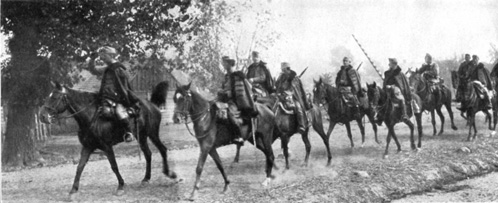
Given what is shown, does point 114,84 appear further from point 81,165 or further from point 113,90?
point 81,165

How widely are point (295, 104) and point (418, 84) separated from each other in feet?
22.6

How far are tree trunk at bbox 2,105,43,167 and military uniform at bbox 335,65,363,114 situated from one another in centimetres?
919

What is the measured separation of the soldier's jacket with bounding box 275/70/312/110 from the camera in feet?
39.6

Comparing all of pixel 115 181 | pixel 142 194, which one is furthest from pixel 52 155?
pixel 142 194

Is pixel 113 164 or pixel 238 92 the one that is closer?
pixel 113 164

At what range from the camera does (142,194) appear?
30.8 feet

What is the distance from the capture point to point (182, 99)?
8.78m

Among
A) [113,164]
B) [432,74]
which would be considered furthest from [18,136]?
[432,74]

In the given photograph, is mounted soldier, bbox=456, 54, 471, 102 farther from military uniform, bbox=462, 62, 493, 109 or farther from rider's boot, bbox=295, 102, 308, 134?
rider's boot, bbox=295, 102, 308, 134

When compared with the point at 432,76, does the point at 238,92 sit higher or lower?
lower

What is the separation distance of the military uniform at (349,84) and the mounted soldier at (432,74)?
399 centimetres

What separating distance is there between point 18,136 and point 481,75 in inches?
590

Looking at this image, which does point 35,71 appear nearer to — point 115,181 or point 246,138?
point 115,181

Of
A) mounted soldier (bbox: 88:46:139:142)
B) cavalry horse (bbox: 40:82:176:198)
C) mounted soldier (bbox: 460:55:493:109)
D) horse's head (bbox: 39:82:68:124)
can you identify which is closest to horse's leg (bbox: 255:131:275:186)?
cavalry horse (bbox: 40:82:176:198)
